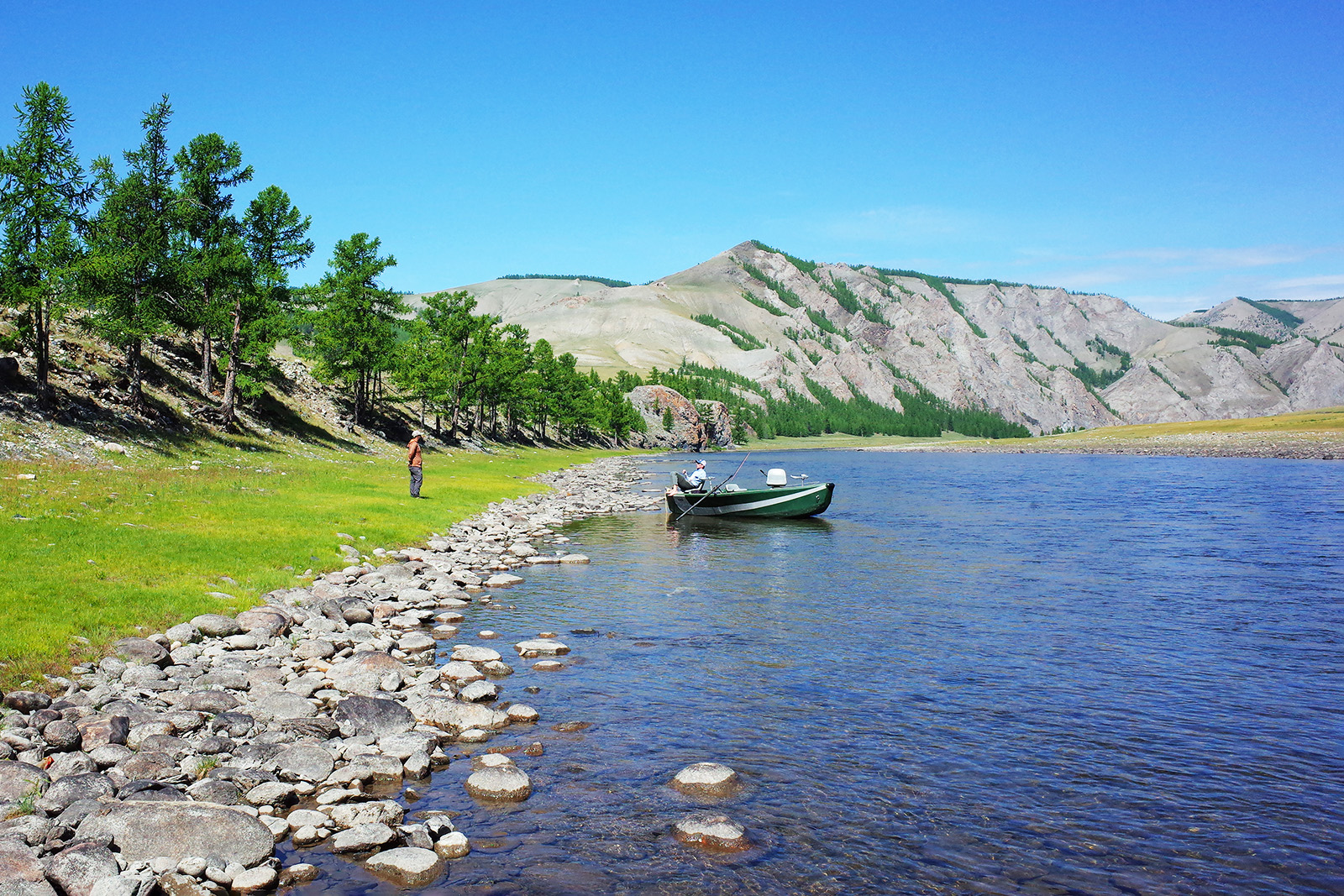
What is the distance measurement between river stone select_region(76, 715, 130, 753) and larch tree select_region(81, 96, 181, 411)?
1566 inches

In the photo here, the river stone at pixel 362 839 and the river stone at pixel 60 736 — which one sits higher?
the river stone at pixel 60 736

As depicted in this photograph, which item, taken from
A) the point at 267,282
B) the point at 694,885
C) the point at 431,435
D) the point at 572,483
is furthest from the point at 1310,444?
the point at 694,885

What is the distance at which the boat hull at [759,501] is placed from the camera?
4972 centimetres

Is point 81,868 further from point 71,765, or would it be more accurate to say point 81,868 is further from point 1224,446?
point 1224,446

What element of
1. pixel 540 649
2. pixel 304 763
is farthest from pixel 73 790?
pixel 540 649

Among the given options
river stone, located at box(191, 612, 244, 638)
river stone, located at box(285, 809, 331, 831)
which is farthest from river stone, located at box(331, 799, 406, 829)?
river stone, located at box(191, 612, 244, 638)

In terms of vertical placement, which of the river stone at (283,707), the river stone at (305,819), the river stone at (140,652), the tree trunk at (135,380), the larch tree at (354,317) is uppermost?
the larch tree at (354,317)

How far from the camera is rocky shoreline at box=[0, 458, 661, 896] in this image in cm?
930

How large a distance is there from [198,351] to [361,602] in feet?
184

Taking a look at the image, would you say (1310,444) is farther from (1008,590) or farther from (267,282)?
(267,282)

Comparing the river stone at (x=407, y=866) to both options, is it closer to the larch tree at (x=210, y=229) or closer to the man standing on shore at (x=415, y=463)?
the man standing on shore at (x=415, y=463)

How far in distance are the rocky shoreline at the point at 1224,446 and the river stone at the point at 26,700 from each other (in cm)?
15555

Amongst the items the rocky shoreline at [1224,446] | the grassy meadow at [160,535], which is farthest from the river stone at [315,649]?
the rocky shoreline at [1224,446]

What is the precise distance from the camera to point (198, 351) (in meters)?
66.8
